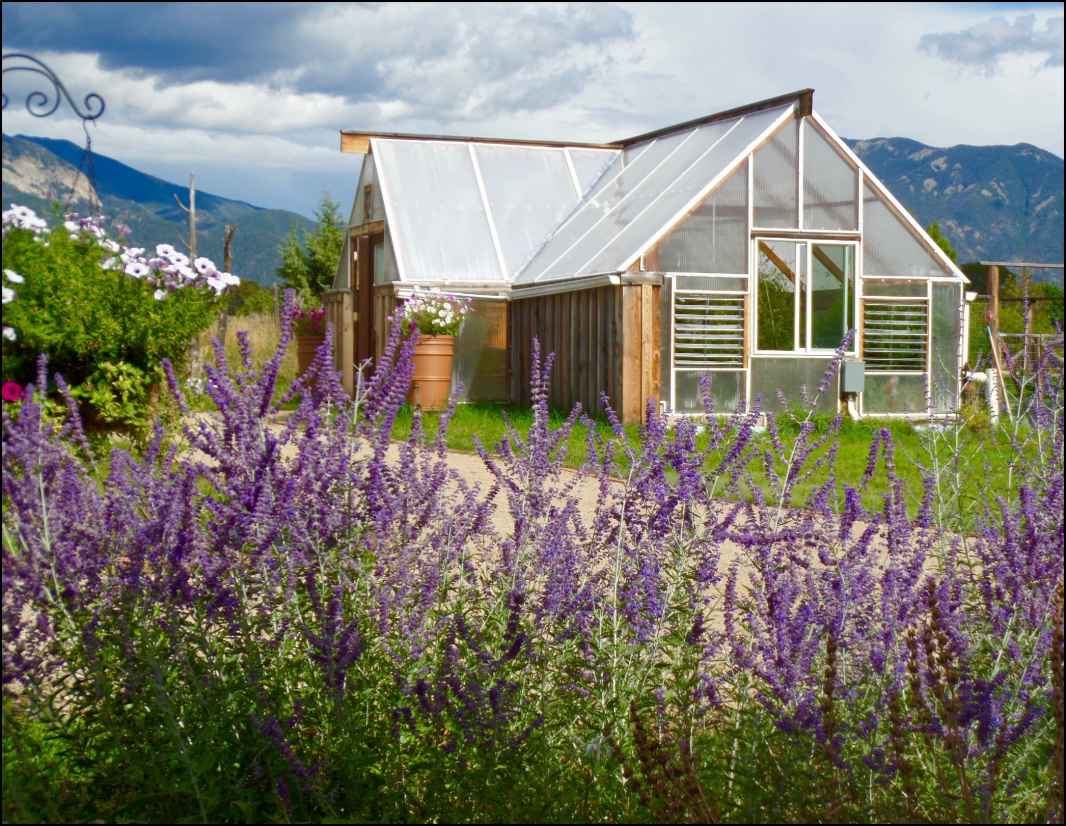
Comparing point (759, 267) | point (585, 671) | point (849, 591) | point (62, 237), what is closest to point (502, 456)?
point (585, 671)

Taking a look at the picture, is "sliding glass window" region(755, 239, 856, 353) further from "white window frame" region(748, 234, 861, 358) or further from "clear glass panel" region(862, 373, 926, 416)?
"clear glass panel" region(862, 373, 926, 416)

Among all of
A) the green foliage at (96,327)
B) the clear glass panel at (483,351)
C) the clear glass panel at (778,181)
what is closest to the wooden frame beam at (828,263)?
the clear glass panel at (778,181)

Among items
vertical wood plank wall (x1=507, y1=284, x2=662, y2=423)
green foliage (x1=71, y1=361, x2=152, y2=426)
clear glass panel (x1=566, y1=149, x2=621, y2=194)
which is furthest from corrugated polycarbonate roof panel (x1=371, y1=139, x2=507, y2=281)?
green foliage (x1=71, y1=361, x2=152, y2=426)

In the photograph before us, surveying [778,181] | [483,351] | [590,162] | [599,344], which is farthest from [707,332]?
[590,162]

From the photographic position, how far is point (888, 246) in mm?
15258

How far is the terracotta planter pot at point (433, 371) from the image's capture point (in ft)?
49.8

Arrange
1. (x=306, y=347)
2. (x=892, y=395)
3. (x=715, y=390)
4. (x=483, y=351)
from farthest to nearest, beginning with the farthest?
(x=306, y=347) < (x=483, y=351) < (x=892, y=395) < (x=715, y=390)

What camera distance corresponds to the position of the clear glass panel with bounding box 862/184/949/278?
49.6 ft

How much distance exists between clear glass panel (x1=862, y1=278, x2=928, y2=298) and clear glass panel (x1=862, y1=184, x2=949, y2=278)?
0.09 m

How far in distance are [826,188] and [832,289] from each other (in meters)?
1.21

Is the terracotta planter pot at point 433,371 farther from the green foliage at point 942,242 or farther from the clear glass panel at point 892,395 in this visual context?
the green foliage at point 942,242

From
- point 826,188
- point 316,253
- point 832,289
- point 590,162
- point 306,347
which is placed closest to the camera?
point 826,188

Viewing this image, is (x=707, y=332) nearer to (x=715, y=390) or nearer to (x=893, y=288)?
(x=715, y=390)

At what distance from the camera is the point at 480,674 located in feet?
9.16
